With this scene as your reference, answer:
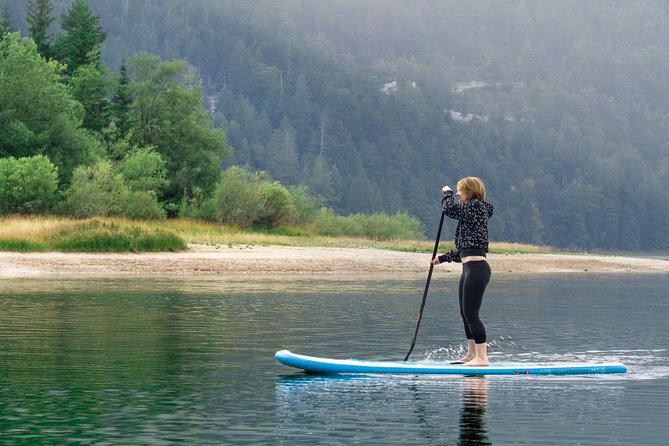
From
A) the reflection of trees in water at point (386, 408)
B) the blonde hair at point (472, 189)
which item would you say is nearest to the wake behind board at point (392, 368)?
the reflection of trees in water at point (386, 408)

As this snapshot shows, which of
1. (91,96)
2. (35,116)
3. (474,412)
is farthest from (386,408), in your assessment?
(91,96)

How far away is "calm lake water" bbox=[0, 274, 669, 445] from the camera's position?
12.7 m

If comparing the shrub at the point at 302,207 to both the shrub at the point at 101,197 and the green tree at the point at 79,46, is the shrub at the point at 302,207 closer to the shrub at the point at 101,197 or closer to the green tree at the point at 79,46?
the shrub at the point at 101,197

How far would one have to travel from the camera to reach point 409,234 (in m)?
103

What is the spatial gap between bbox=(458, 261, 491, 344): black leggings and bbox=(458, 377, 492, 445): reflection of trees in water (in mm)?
805

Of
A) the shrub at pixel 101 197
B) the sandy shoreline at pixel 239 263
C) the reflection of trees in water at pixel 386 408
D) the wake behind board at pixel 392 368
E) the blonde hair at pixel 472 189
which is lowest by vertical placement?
the reflection of trees in water at pixel 386 408

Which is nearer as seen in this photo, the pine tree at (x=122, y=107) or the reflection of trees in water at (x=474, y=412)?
the reflection of trees in water at (x=474, y=412)

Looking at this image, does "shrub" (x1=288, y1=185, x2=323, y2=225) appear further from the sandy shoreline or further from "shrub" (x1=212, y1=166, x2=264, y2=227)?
the sandy shoreline

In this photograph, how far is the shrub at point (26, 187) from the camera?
60500 mm

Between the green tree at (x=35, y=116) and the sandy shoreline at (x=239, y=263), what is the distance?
66.7 feet

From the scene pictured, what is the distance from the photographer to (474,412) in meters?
14.0

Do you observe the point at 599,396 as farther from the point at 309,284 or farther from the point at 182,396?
the point at 309,284

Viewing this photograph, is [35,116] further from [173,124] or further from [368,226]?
[368,226]

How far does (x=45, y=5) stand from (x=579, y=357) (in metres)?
85.1
